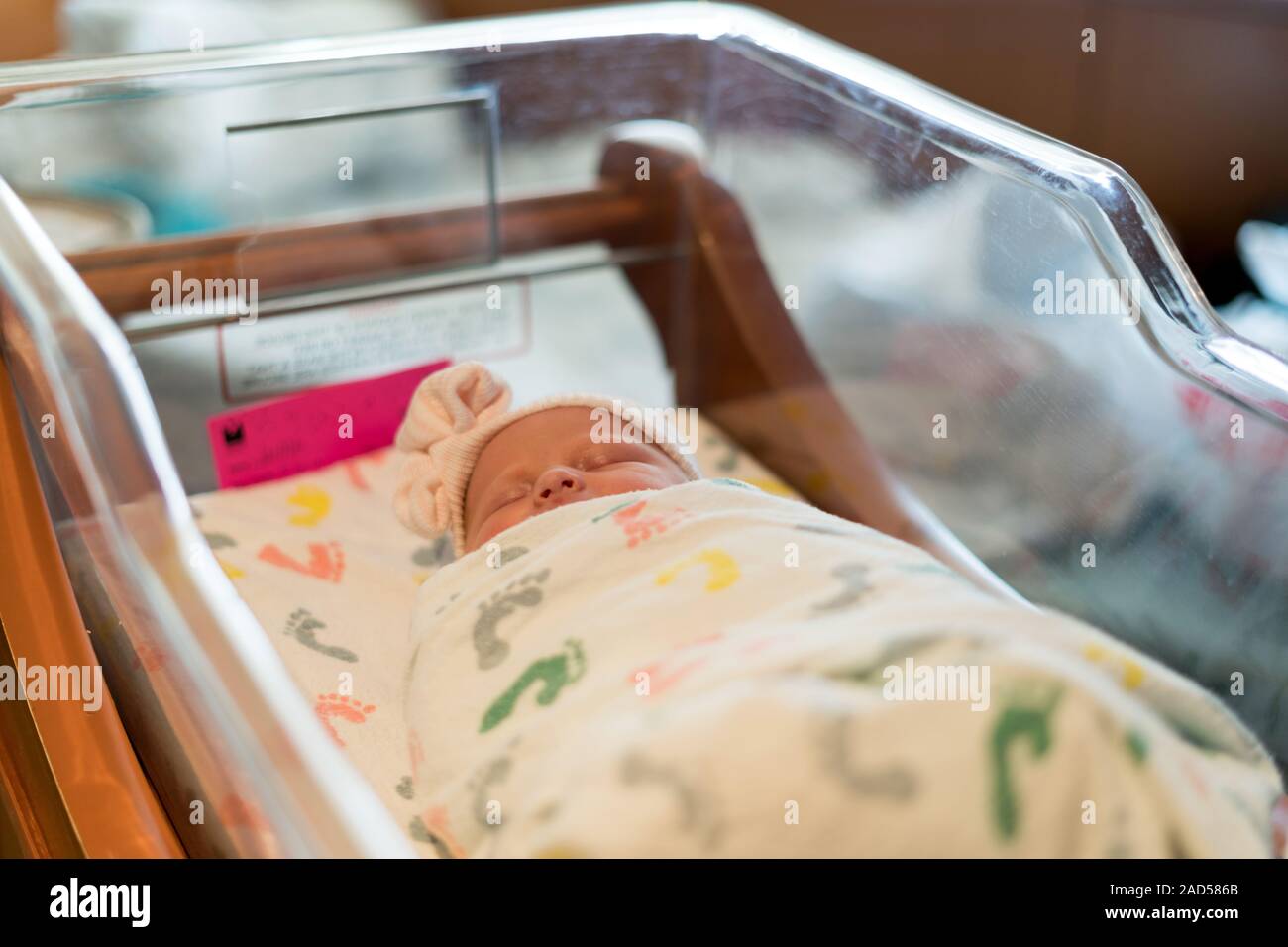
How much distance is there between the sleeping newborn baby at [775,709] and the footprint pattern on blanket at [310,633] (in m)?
0.15

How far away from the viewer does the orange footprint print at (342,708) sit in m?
0.95

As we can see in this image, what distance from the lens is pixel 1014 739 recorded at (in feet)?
1.99

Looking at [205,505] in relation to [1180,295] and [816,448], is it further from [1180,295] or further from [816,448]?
[1180,295]

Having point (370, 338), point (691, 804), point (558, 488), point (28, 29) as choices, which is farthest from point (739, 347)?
point (28, 29)

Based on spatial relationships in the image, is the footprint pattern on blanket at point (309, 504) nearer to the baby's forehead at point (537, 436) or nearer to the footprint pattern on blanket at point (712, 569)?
the baby's forehead at point (537, 436)

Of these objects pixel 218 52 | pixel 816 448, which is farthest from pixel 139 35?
pixel 816 448

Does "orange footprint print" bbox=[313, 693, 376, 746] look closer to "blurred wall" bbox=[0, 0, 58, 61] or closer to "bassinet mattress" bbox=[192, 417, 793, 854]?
"bassinet mattress" bbox=[192, 417, 793, 854]

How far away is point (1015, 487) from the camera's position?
1.12 m

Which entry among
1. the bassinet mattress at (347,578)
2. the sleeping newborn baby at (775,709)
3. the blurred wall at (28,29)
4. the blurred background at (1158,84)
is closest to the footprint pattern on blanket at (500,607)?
the sleeping newborn baby at (775,709)

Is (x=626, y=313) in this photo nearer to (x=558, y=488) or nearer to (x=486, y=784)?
(x=558, y=488)

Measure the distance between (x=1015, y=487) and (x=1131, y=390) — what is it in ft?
0.54

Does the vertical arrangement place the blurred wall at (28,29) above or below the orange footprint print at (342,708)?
above

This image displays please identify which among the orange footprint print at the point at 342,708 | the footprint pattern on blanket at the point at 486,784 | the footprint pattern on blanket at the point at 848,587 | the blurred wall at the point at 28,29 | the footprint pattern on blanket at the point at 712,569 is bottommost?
the orange footprint print at the point at 342,708

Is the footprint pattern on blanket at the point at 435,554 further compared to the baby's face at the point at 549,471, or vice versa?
the footprint pattern on blanket at the point at 435,554
